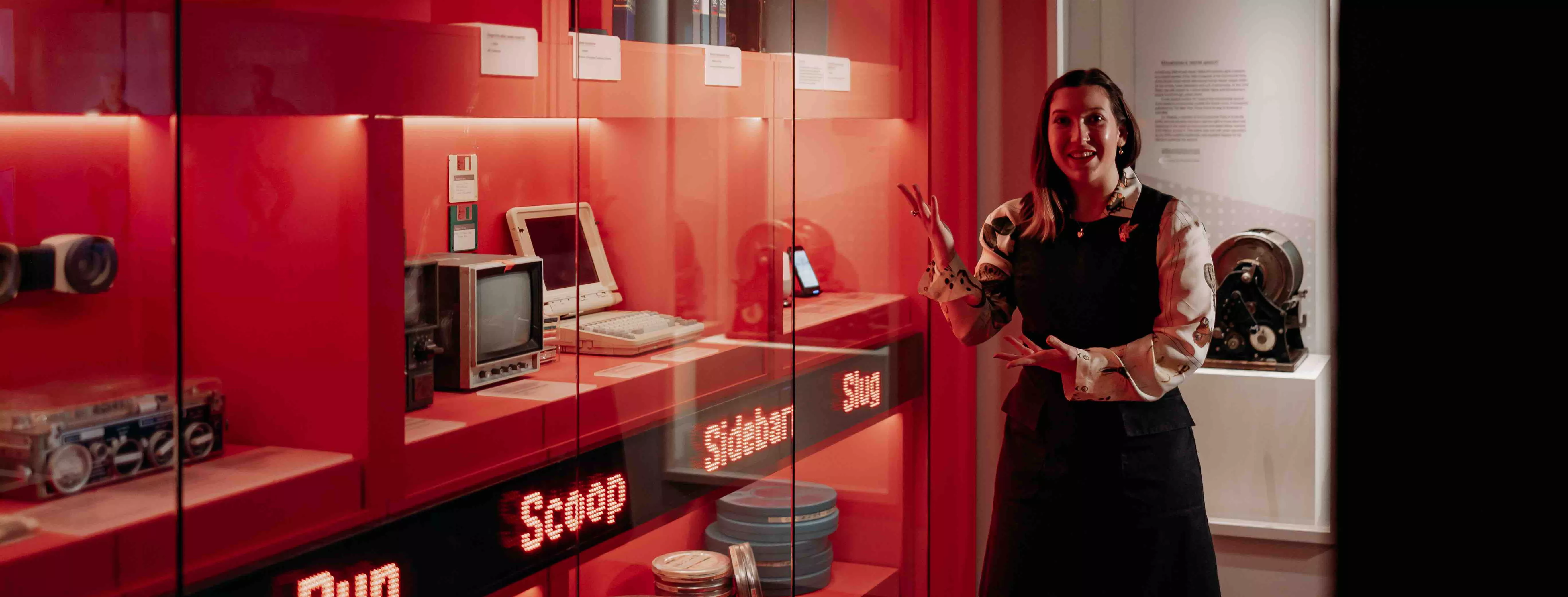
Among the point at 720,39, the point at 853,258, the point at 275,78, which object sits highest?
the point at 720,39

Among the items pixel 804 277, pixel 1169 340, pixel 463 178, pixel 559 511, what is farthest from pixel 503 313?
pixel 804 277

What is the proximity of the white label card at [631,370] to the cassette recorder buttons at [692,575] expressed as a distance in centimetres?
41

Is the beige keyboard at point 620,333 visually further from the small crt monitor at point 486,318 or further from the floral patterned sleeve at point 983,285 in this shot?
the floral patterned sleeve at point 983,285

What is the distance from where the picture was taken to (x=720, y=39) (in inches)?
101

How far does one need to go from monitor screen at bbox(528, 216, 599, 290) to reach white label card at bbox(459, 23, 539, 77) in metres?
0.28

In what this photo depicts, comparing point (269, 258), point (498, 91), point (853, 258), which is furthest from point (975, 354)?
point (269, 258)

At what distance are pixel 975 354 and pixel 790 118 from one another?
1.24 metres

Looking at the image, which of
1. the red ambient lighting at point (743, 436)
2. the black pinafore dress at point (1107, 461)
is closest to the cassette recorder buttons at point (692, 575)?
the red ambient lighting at point (743, 436)

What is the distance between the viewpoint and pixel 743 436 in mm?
2703

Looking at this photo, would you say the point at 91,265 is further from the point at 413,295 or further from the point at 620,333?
the point at 620,333

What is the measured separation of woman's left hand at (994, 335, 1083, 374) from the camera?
2377mm

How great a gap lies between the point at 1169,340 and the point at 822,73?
1270 mm

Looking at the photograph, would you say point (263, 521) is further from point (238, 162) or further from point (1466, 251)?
point (1466, 251)

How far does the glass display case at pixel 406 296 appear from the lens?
143 centimetres
